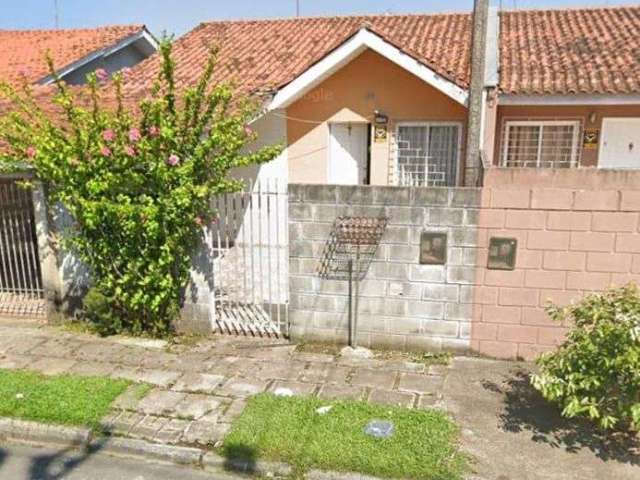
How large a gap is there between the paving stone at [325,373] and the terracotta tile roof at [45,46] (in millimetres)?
10745

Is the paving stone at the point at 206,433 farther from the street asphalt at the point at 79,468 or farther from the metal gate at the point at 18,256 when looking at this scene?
the metal gate at the point at 18,256

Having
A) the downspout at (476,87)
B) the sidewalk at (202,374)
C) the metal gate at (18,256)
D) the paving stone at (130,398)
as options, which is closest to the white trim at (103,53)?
the metal gate at (18,256)

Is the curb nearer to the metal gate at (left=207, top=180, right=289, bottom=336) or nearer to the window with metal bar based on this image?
the metal gate at (left=207, top=180, right=289, bottom=336)

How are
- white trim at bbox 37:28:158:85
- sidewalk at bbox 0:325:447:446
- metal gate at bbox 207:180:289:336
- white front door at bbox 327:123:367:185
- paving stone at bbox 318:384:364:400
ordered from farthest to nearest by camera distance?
white trim at bbox 37:28:158:85 < white front door at bbox 327:123:367:185 < metal gate at bbox 207:180:289:336 < paving stone at bbox 318:384:364:400 < sidewalk at bbox 0:325:447:446

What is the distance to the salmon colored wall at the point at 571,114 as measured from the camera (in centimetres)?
929

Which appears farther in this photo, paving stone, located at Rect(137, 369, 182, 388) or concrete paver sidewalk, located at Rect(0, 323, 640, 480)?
paving stone, located at Rect(137, 369, 182, 388)

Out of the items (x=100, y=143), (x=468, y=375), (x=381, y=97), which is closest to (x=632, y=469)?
(x=468, y=375)

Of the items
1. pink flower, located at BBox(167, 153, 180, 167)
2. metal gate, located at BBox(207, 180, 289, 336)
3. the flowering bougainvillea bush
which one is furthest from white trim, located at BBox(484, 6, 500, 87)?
pink flower, located at BBox(167, 153, 180, 167)

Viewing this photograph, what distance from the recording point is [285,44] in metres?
11.9

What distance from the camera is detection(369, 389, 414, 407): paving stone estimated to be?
4.39 m

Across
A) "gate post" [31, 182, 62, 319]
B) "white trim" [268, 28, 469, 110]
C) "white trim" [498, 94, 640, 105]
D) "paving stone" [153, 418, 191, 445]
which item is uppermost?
"white trim" [268, 28, 469, 110]

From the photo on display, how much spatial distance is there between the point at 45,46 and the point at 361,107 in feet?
31.8

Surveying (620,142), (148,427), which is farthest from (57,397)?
(620,142)

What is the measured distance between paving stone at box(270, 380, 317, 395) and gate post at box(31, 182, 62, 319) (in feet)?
10.5
